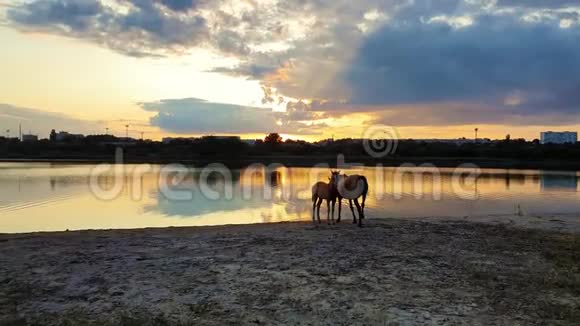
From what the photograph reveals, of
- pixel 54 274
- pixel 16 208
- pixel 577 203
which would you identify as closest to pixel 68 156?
pixel 16 208

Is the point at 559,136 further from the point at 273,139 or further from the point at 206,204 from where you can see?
the point at 206,204

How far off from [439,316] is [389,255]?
3272 millimetres

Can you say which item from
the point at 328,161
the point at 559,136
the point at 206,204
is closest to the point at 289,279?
the point at 206,204

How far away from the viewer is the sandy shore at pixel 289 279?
5.92 metres

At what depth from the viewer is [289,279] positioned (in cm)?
741

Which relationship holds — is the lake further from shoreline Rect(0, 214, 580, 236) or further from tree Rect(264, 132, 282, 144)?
tree Rect(264, 132, 282, 144)

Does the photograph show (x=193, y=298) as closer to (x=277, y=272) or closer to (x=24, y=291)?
(x=277, y=272)

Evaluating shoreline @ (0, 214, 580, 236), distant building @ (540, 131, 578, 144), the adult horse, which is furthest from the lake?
distant building @ (540, 131, 578, 144)

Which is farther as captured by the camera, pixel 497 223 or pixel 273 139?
pixel 273 139

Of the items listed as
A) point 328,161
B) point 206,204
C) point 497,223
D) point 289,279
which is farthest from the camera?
point 328,161

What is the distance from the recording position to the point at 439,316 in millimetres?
5863

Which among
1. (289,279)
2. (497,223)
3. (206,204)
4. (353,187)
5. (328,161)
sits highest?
(353,187)

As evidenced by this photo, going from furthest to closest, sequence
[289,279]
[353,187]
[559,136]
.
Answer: [559,136]
[353,187]
[289,279]

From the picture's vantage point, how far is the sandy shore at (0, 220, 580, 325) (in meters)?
5.92
